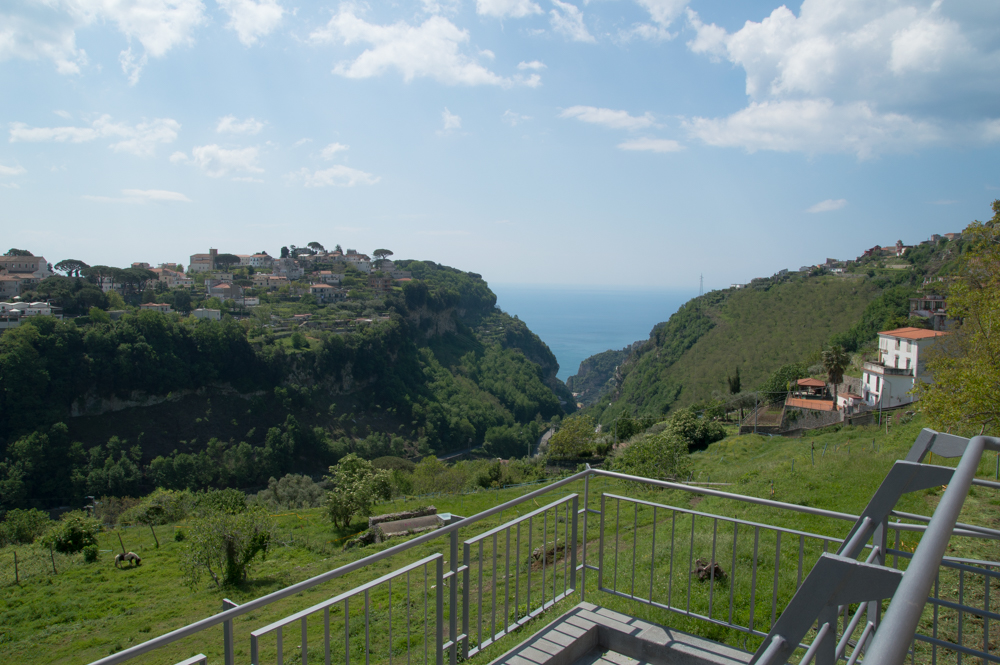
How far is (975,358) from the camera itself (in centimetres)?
913

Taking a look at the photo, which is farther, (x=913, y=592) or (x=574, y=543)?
(x=574, y=543)

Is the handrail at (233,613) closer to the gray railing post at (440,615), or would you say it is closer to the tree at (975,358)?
the gray railing post at (440,615)

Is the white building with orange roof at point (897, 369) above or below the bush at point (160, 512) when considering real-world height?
above

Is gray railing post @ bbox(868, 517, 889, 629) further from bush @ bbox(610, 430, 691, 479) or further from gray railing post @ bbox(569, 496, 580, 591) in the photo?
bush @ bbox(610, 430, 691, 479)

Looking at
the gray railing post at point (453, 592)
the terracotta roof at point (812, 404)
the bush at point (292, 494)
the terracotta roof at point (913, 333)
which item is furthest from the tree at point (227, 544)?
the terracotta roof at point (913, 333)

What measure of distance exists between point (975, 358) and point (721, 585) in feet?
25.9

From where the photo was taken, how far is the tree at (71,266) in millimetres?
79812

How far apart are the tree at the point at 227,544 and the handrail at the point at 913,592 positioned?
49.8 ft

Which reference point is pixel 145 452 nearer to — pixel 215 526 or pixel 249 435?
pixel 249 435

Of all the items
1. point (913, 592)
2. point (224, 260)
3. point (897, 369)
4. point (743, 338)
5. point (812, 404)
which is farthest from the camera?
point (224, 260)

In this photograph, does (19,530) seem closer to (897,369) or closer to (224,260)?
(897,369)

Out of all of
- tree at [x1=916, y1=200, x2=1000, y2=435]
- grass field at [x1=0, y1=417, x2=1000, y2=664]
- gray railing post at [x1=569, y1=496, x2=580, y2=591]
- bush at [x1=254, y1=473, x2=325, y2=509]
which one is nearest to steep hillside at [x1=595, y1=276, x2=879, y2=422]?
bush at [x1=254, y1=473, x2=325, y2=509]

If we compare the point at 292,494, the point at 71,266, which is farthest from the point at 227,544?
the point at 71,266

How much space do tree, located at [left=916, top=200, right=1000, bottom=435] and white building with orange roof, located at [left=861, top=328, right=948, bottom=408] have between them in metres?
24.0
